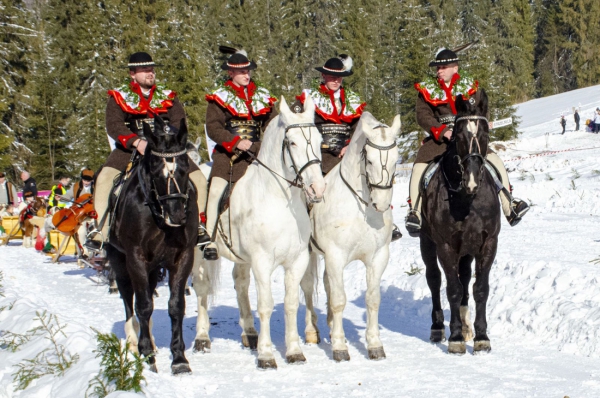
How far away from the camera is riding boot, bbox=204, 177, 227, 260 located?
8.66 meters

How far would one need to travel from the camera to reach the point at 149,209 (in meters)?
7.71

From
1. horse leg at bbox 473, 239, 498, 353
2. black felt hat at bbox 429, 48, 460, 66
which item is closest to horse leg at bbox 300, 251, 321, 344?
horse leg at bbox 473, 239, 498, 353

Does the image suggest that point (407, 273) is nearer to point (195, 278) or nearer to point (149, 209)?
point (195, 278)

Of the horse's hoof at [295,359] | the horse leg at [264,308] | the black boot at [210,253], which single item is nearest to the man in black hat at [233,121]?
the black boot at [210,253]

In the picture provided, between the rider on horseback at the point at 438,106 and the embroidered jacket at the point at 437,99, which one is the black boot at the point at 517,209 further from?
the embroidered jacket at the point at 437,99

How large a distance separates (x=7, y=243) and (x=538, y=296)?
20374 mm

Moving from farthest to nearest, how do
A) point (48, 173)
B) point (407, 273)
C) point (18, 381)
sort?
point (48, 173) → point (407, 273) → point (18, 381)

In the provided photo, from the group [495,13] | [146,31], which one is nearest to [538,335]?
[146,31]

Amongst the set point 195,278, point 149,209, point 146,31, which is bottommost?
point 195,278

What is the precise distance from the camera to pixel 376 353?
823 centimetres

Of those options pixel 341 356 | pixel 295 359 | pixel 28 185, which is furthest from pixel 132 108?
pixel 28 185

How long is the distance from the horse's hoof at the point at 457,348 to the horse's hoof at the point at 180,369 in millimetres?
2963

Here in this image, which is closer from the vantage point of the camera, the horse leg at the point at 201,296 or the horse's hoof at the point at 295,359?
the horse's hoof at the point at 295,359

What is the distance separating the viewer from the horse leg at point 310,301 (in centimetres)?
940
